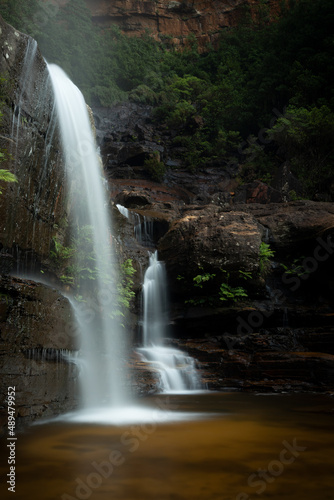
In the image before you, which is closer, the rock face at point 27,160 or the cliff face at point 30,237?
the cliff face at point 30,237

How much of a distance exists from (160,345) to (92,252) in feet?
10.9

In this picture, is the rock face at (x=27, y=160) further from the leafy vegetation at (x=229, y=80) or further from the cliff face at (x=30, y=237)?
the leafy vegetation at (x=229, y=80)

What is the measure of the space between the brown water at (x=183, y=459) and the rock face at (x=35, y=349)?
58 centimetres

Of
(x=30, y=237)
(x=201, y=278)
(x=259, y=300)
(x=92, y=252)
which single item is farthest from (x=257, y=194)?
(x=30, y=237)

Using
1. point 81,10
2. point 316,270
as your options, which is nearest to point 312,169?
point 316,270

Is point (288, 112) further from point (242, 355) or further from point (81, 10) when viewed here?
point (81, 10)

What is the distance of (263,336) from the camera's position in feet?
29.6

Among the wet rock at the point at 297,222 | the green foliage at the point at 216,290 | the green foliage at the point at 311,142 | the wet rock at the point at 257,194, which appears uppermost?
the green foliage at the point at 311,142

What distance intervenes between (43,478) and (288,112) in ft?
71.0

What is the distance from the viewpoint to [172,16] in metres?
42.3

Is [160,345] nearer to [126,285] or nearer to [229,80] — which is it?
[126,285]

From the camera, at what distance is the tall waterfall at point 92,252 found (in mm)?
6309

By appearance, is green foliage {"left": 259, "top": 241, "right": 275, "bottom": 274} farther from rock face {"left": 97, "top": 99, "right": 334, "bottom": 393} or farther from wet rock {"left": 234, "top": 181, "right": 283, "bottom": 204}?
wet rock {"left": 234, "top": 181, "right": 283, "bottom": 204}

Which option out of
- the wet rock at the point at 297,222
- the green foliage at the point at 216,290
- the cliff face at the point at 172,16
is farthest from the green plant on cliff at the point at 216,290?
the cliff face at the point at 172,16
